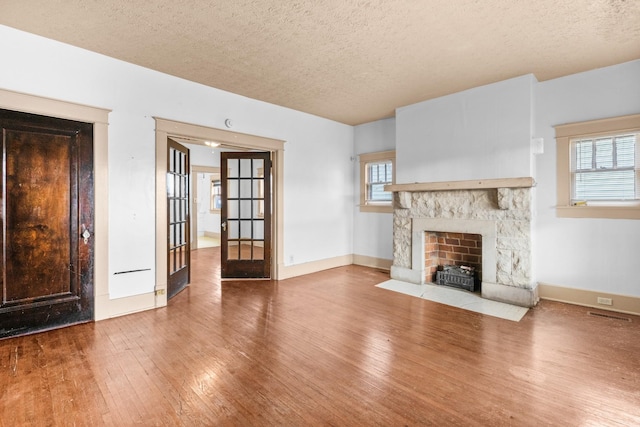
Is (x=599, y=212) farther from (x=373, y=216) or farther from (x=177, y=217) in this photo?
(x=177, y=217)

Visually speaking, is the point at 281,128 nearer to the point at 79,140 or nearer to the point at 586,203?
the point at 79,140

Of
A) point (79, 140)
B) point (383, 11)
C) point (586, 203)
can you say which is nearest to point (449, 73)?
point (383, 11)

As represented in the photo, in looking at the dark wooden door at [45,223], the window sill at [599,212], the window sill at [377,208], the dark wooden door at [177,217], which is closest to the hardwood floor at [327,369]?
the dark wooden door at [45,223]

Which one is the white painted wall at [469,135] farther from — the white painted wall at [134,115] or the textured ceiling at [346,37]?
the white painted wall at [134,115]

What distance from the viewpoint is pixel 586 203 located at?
3957 mm

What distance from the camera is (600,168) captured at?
3.89 meters

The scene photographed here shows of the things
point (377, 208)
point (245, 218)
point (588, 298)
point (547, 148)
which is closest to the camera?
point (588, 298)

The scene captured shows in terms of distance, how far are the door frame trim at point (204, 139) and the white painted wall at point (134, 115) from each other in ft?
Result: 0.25

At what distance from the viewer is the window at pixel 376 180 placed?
6082 mm

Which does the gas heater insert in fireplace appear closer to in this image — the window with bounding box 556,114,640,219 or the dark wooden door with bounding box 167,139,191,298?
the window with bounding box 556,114,640,219

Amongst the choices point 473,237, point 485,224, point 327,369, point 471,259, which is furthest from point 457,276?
point 327,369

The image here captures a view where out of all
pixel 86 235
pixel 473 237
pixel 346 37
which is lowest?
pixel 473 237

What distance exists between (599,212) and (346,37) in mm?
3690

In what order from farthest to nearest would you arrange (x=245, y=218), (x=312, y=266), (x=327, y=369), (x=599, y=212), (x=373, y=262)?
(x=373, y=262), (x=312, y=266), (x=245, y=218), (x=599, y=212), (x=327, y=369)
